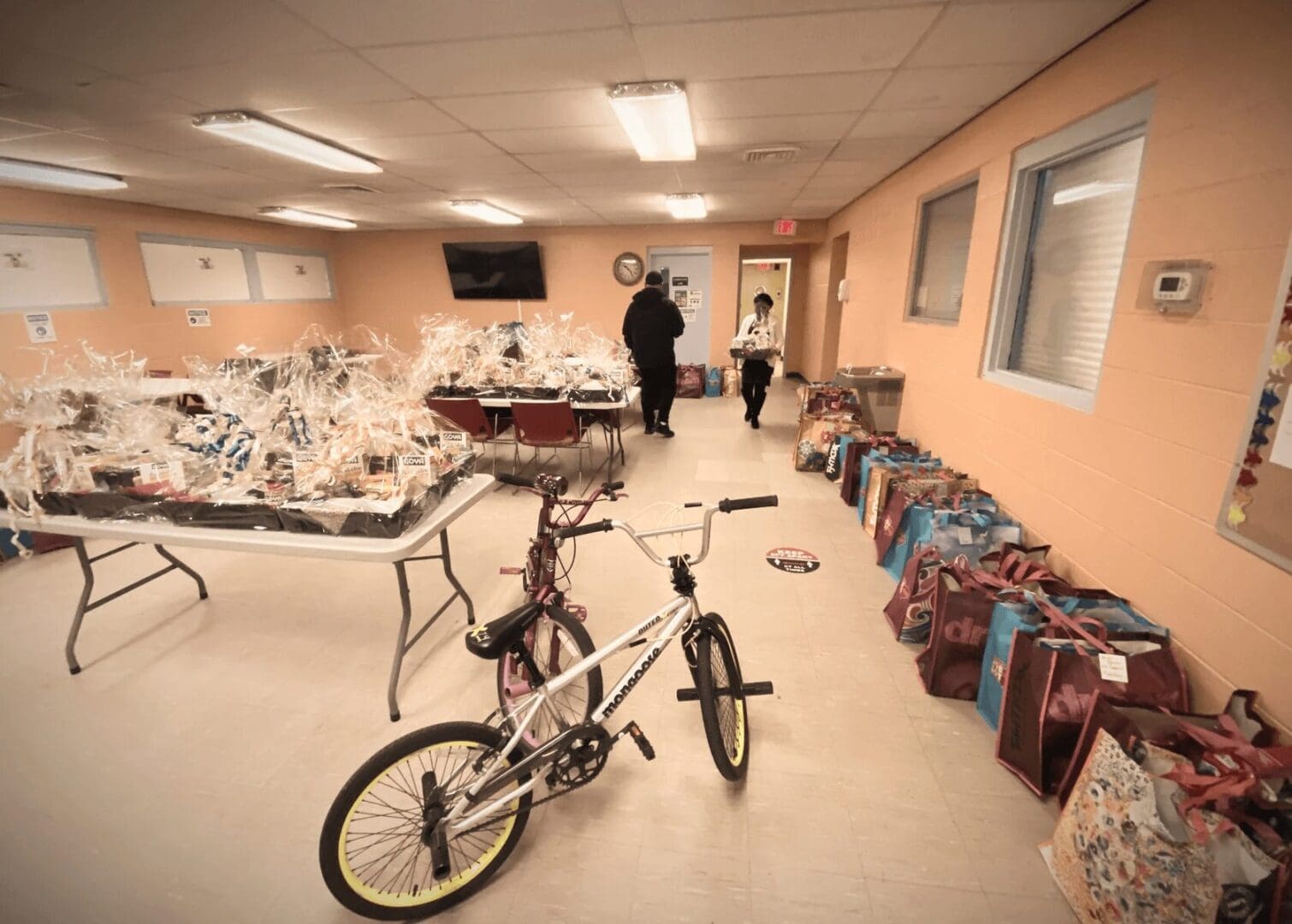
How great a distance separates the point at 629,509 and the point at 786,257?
24.1 feet

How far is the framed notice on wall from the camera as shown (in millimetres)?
1325

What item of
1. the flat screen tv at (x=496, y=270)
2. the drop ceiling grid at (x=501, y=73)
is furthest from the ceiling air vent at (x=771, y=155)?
the flat screen tv at (x=496, y=270)

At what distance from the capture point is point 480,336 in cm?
519

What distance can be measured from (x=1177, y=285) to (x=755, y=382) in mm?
4197

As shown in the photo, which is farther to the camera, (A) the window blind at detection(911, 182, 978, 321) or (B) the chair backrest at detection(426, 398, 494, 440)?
(B) the chair backrest at detection(426, 398, 494, 440)

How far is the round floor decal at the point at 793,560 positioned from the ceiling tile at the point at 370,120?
3.15 m

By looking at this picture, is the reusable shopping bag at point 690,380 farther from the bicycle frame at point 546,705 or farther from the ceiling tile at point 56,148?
the bicycle frame at point 546,705

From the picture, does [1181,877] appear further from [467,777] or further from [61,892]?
[61,892]

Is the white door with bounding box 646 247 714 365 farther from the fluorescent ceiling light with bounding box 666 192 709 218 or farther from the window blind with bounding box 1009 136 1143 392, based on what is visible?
the window blind with bounding box 1009 136 1143 392

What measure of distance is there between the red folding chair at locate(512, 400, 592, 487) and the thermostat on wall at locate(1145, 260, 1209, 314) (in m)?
3.18

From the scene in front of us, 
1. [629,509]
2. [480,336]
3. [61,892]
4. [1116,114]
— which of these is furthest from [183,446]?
[1116,114]

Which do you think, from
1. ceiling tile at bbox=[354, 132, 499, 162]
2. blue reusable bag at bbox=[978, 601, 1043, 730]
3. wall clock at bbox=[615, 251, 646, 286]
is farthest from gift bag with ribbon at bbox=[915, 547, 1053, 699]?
wall clock at bbox=[615, 251, 646, 286]

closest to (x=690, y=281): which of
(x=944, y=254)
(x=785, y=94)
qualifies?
(x=944, y=254)

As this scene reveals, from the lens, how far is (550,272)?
7.90 metres
